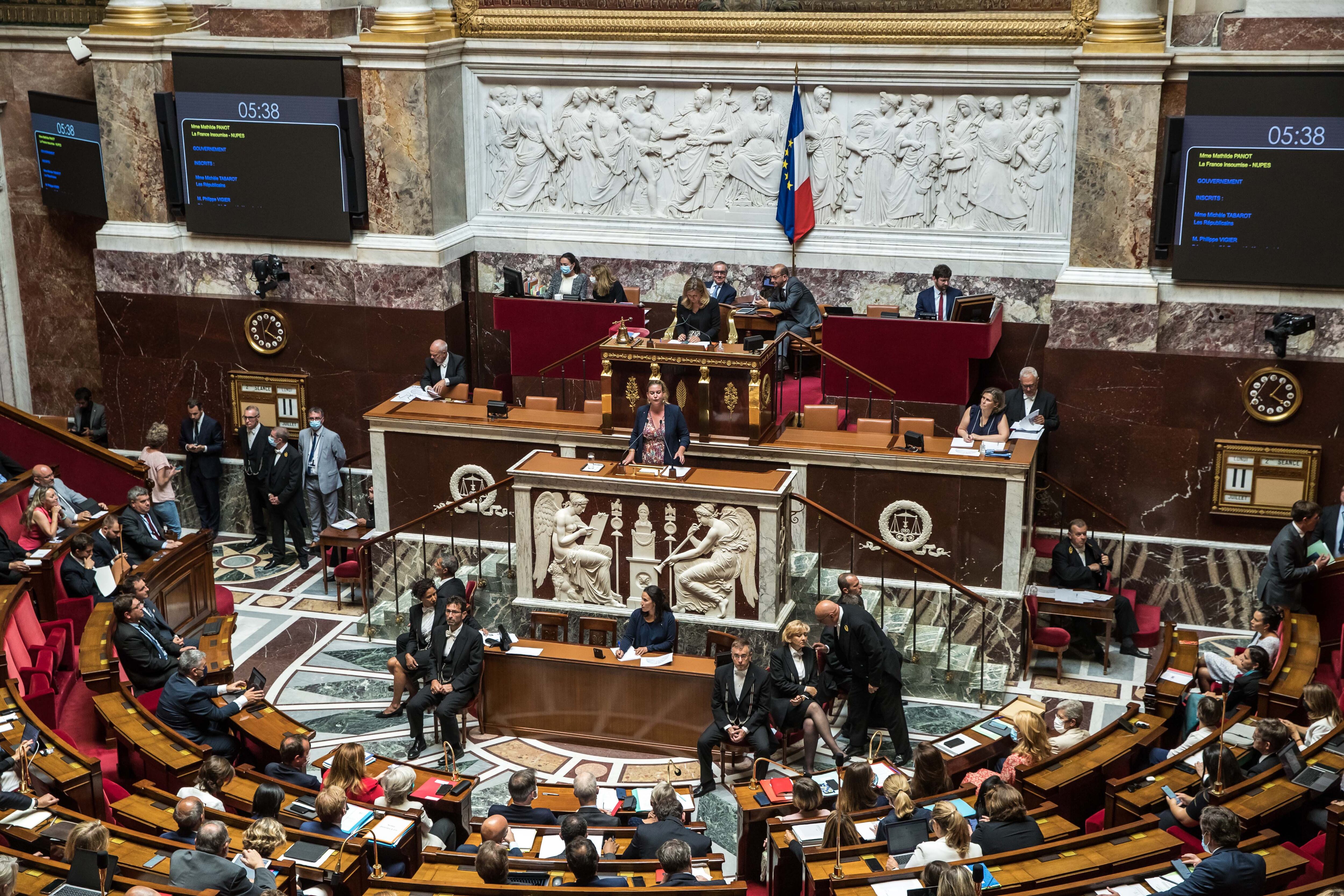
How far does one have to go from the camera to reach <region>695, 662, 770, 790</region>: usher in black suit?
38.0 ft

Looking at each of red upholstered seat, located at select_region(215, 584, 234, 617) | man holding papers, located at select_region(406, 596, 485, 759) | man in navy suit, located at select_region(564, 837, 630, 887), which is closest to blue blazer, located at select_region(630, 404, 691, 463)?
man holding papers, located at select_region(406, 596, 485, 759)

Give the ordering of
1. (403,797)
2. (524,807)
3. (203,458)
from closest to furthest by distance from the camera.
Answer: (403,797) < (524,807) < (203,458)

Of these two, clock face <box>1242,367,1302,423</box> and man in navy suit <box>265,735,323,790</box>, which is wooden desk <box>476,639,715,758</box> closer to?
man in navy suit <box>265,735,323,790</box>

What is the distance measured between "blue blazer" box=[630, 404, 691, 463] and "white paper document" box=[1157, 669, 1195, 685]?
15.2 feet

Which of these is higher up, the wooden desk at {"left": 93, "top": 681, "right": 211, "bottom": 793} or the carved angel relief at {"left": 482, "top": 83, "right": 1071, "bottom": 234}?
the carved angel relief at {"left": 482, "top": 83, "right": 1071, "bottom": 234}

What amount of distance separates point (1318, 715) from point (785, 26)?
9.20 meters

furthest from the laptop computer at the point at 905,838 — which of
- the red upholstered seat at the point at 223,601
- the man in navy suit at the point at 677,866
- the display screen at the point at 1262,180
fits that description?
the red upholstered seat at the point at 223,601

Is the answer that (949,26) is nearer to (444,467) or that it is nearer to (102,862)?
(444,467)

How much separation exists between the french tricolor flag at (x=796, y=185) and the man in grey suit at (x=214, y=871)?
32.1 feet

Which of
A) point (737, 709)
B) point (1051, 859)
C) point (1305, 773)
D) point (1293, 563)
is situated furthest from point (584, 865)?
point (1293, 563)

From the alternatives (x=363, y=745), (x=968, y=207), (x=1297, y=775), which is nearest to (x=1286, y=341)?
(x=968, y=207)

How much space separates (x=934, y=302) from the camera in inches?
589

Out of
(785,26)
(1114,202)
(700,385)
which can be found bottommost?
(700,385)

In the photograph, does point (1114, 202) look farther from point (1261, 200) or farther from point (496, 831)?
point (496, 831)
